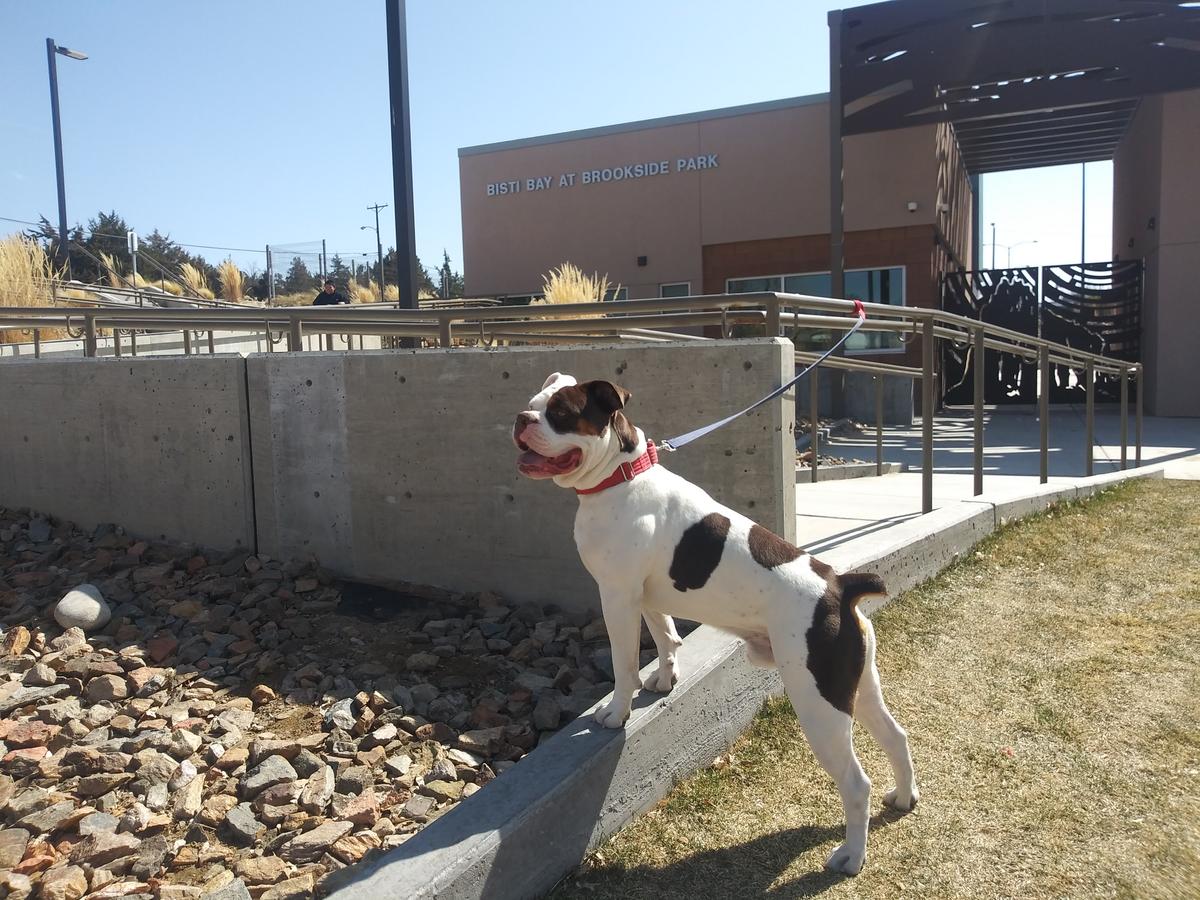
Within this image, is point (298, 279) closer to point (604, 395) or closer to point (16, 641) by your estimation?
point (16, 641)

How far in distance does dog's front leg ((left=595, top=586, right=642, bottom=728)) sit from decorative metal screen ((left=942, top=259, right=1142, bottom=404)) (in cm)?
1720

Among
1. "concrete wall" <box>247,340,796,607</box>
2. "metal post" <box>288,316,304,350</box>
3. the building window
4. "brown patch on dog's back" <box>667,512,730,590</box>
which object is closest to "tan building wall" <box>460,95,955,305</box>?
the building window

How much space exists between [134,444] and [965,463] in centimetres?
801

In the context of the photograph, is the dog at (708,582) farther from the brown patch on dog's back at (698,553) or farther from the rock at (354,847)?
the rock at (354,847)

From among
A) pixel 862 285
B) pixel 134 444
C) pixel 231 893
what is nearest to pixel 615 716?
pixel 231 893

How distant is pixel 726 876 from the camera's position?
2.48 meters

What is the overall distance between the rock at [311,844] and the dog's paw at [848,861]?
54.7 inches

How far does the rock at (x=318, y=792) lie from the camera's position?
281 centimetres

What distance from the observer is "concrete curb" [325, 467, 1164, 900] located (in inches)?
84.7

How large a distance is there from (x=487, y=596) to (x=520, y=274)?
55.7ft

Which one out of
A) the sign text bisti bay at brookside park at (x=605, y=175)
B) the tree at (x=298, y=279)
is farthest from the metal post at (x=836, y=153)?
the tree at (x=298, y=279)

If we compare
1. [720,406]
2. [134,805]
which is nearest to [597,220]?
[720,406]

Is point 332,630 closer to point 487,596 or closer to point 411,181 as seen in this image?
point 487,596

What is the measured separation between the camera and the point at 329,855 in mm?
2566
